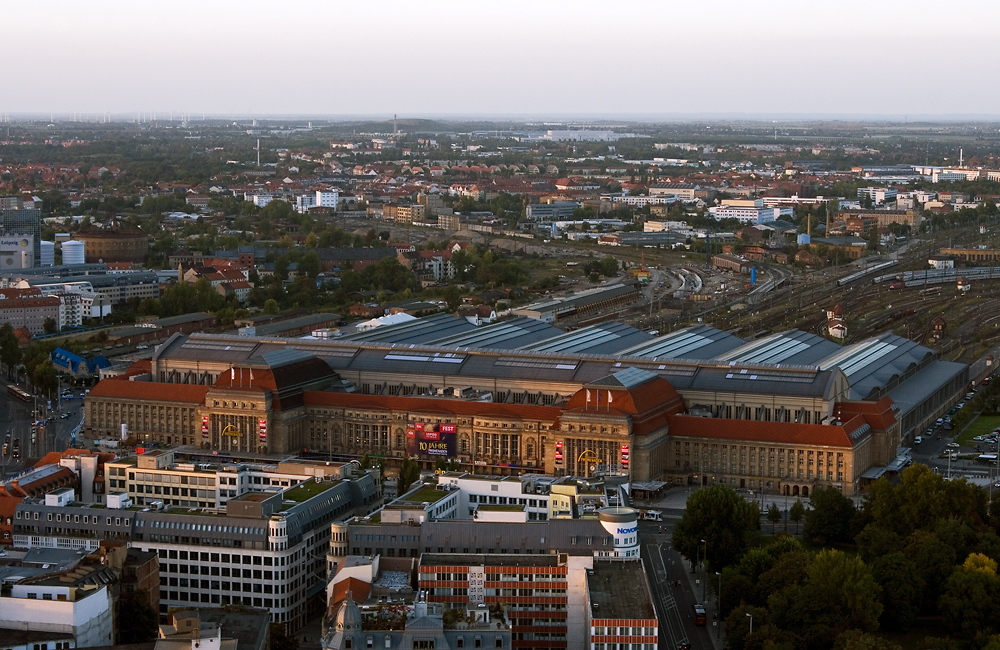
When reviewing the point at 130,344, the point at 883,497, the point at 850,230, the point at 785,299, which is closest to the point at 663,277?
the point at 785,299

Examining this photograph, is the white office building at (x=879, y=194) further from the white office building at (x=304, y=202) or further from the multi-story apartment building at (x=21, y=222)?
the multi-story apartment building at (x=21, y=222)

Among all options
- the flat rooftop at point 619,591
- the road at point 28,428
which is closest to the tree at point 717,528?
the flat rooftop at point 619,591

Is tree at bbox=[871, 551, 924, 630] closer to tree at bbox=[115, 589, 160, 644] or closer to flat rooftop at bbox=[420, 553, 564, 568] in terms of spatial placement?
flat rooftop at bbox=[420, 553, 564, 568]

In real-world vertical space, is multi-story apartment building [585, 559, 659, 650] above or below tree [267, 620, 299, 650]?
above

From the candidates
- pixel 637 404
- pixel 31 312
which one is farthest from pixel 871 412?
pixel 31 312

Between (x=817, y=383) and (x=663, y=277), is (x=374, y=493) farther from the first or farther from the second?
(x=663, y=277)

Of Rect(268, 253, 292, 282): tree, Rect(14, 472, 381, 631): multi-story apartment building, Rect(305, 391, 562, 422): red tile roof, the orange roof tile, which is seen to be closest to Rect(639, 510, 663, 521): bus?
Rect(305, 391, 562, 422): red tile roof
